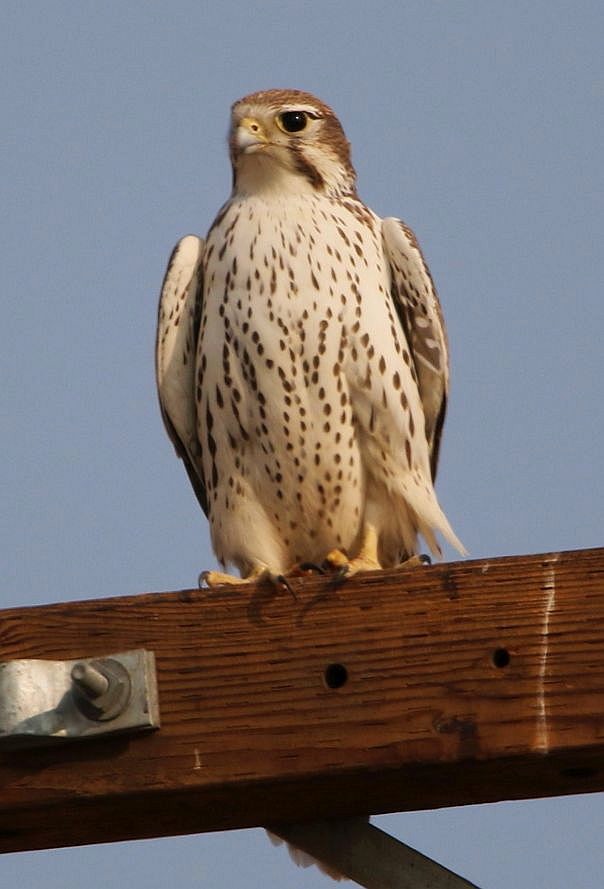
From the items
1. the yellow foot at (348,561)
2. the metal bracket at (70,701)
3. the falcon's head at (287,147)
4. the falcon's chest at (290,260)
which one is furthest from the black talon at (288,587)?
the falcon's head at (287,147)

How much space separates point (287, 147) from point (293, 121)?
0.15m

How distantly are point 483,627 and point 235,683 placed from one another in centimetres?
43

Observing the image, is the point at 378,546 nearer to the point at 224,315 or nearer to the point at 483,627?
the point at 224,315

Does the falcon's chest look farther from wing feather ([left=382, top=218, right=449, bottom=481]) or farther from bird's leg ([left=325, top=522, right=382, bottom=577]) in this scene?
bird's leg ([left=325, top=522, right=382, bottom=577])

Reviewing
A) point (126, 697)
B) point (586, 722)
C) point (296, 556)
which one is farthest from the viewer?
point (296, 556)

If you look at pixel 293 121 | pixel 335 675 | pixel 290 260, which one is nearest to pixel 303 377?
pixel 290 260

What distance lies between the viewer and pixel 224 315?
4816mm

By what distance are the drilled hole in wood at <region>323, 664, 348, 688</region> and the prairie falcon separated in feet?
5.13

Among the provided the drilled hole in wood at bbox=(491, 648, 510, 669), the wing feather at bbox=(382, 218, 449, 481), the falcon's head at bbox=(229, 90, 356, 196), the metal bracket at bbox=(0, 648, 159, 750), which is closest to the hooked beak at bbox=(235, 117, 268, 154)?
the falcon's head at bbox=(229, 90, 356, 196)

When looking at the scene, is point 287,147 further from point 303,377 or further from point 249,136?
point 303,377

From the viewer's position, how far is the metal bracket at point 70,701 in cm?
280

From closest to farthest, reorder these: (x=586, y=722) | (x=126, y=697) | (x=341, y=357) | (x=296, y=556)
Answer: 1. (x=586, y=722)
2. (x=126, y=697)
3. (x=341, y=357)
4. (x=296, y=556)

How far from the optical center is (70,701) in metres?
2.84

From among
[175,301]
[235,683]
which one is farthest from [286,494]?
[235,683]
